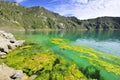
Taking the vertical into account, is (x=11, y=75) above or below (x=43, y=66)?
below

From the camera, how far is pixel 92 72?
44594 mm

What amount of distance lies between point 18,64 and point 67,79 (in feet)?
50.7

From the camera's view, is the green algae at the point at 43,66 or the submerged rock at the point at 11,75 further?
the green algae at the point at 43,66

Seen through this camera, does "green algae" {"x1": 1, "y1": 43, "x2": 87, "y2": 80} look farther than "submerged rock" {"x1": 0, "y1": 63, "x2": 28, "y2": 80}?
Yes

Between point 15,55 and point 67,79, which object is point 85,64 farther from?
point 15,55

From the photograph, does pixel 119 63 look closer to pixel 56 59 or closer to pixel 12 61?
pixel 56 59

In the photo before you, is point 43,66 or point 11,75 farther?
point 43,66

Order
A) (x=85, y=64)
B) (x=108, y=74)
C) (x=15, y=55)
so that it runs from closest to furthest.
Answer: (x=108, y=74) < (x=85, y=64) < (x=15, y=55)

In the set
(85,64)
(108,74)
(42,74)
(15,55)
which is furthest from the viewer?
(15,55)

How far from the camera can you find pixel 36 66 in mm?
46375

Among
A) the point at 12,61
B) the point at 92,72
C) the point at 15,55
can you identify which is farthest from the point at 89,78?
the point at 15,55

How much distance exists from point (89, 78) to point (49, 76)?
8278 millimetres

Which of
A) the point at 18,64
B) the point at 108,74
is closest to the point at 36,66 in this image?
the point at 18,64

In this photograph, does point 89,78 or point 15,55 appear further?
point 15,55
